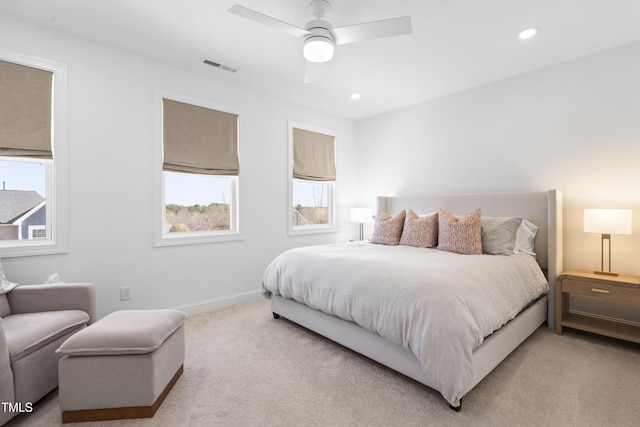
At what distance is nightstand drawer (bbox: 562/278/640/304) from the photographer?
2.41 m

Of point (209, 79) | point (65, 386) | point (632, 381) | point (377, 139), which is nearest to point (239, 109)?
point (209, 79)

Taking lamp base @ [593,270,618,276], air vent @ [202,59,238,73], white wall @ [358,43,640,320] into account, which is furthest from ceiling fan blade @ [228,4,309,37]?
lamp base @ [593,270,618,276]

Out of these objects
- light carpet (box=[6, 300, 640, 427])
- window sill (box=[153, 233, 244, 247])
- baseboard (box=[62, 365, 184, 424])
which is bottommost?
light carpet (box=[6, 300, 640, 427])

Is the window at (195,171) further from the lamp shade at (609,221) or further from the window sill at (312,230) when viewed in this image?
the lamp shade at (609,221)

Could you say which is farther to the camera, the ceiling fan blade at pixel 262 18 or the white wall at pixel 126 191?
the white wall at pixel 126 191

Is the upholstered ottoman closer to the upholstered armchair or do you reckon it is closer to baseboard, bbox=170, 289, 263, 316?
the upholstered armchair

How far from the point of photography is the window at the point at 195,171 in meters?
3.19

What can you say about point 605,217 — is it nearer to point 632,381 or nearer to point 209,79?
point 632,381

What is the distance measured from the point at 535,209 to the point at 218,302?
3.70 meters

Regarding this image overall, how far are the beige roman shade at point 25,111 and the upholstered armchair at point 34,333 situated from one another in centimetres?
117

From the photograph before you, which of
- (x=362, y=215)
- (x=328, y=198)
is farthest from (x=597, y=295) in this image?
(x=328, y=198)

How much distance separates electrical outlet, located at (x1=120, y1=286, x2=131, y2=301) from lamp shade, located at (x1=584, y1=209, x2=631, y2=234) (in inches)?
171

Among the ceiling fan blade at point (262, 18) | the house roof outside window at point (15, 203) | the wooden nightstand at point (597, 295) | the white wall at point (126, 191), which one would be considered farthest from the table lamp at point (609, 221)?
the house roof outside window at point (15, 203)

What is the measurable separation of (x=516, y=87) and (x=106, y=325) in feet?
14.7
